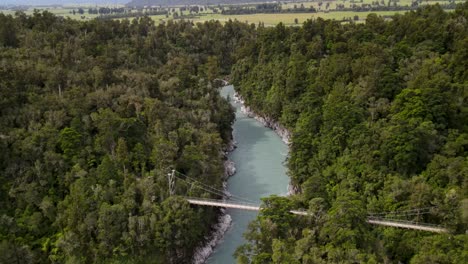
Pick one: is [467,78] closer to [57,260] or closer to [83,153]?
[83,153]

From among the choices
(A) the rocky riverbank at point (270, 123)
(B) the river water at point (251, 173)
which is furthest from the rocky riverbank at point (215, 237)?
(A) the rocky riverbank at point (270, 123)

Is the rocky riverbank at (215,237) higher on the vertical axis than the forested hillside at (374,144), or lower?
lower

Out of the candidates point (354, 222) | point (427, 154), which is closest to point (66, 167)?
point (354, 222)

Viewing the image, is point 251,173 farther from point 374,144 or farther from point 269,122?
point 269,122

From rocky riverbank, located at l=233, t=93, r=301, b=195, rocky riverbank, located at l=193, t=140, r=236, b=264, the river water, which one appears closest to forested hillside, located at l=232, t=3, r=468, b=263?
rocky riverbank, located at l=233, t=93, r=301, b=195

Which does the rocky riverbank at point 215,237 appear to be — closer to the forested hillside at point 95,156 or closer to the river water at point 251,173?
the river water at point 251,173

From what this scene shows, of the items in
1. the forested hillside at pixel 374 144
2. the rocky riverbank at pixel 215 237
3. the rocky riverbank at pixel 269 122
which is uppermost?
the forested hillside at pixel 374 144

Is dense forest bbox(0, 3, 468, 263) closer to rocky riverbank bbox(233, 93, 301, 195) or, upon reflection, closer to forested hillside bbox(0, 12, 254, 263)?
forested hillside bbox(0, 12, 254, 263)
